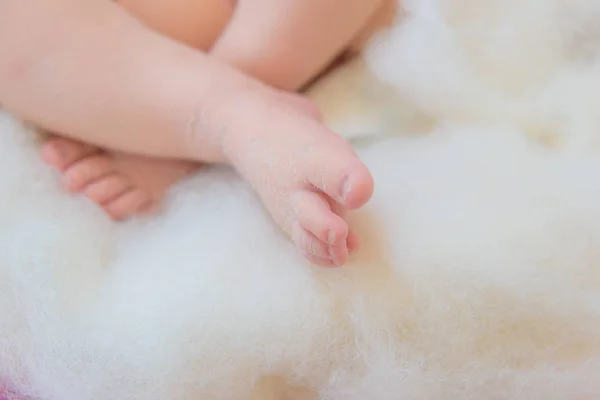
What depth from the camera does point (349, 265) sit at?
44cm

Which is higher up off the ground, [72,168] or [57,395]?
[72,168]

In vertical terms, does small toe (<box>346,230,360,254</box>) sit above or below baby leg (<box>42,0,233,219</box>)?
below

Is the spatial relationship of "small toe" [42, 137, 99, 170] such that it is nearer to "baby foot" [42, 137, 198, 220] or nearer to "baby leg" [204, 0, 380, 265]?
"baby foot" [42, 137, 198, 220]

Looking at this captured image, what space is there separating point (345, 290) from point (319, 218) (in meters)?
0.06

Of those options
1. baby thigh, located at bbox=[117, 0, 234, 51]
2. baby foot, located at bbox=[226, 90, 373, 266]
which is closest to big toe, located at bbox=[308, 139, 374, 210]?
baby foot, located at bbox=[226, 90, 373, 266]

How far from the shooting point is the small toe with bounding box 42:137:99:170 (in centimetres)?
52

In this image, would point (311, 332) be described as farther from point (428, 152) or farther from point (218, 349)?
point (428, 152)

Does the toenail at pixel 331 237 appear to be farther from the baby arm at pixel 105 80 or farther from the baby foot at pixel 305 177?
the baby arm at pixel 105 80

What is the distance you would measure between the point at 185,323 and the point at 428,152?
0.72 ft

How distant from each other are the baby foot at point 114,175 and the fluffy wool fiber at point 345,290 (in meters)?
0.01

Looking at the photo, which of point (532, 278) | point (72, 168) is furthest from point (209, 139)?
point (532, 278)

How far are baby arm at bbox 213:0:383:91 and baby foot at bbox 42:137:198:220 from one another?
0.10 meters

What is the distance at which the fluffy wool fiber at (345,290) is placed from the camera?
0.42m

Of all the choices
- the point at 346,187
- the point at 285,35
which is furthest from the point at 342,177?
the point at 285,35
